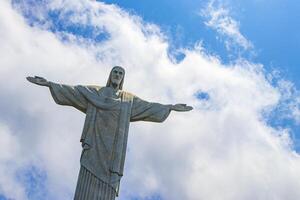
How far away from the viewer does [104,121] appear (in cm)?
1783

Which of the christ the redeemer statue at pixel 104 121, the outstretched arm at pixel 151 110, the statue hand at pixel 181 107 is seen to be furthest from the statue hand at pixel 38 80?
the statue hand at pixel 181 107

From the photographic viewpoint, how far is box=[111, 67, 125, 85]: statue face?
19.1 m

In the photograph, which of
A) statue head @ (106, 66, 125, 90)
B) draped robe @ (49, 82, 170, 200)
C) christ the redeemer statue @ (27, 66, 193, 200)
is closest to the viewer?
christ the redeemer statue @ (27, 66, 193, 200)

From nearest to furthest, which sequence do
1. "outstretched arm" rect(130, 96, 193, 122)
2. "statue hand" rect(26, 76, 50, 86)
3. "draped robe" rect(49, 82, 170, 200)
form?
"draped robe" rect(49, 82, 170, 200) < "statue hand" rect(26, 76, 50, 86) < "outstretched arm" rect(130, 96, 193, 122)

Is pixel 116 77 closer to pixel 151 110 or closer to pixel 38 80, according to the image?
pixel 151 110

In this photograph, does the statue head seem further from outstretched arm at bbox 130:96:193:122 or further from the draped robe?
outstretched arm at bbox 130:96:193:122

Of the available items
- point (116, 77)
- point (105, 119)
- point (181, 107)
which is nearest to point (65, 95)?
point (105, 119)

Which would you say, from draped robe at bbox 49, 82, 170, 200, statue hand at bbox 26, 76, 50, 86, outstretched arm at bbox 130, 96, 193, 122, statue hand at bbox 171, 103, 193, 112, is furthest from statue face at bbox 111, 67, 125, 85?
statue hand at bbox 26, 76, 50, 86

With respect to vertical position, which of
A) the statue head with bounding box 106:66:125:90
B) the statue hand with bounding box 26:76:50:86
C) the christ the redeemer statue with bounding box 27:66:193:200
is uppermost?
the statue head with bounding box 106:66:125:90

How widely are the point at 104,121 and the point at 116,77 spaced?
6.40 ft

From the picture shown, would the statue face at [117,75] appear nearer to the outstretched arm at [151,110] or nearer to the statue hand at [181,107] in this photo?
the outstretched arm at [151,110]

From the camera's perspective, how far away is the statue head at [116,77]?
19125mm

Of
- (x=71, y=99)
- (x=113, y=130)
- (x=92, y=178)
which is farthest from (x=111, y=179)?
(x=71, y=99)

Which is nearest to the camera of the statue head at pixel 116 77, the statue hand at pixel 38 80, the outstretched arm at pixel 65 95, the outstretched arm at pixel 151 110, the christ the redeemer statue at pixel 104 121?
the christ the redeemer statue at pixel 104 121
